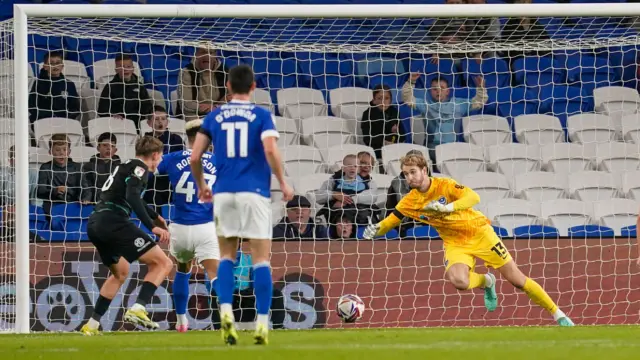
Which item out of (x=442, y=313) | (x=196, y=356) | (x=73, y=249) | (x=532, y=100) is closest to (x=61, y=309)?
(x=73, y=249)

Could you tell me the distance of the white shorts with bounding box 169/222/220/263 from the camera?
989 cm

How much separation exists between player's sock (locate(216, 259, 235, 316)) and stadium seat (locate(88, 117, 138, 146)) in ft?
16.4

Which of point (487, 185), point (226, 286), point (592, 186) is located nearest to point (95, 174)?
point (487, 185)

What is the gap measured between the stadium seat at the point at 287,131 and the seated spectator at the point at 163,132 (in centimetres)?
124

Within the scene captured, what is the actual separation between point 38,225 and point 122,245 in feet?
6.68

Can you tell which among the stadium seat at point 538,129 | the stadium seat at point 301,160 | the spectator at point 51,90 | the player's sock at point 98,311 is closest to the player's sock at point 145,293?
the player's sock at point 98,311

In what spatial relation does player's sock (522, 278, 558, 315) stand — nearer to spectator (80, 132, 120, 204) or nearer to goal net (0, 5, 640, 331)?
goal net (0, 5, 640, 331)

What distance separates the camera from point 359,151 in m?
12.4

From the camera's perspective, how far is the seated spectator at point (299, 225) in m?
11.3

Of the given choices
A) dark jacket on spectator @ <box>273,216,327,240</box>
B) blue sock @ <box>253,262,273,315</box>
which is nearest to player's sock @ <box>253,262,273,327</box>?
blue sock @ <box>253,262,273,315</box>

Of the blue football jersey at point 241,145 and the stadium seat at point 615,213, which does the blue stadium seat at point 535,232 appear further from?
the blue football jersey at point 241,145

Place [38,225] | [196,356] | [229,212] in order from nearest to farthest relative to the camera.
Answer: [196,356] → [229,212] → [38,225]

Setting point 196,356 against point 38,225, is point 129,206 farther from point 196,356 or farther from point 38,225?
point 196,356

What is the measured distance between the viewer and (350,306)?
980cm
